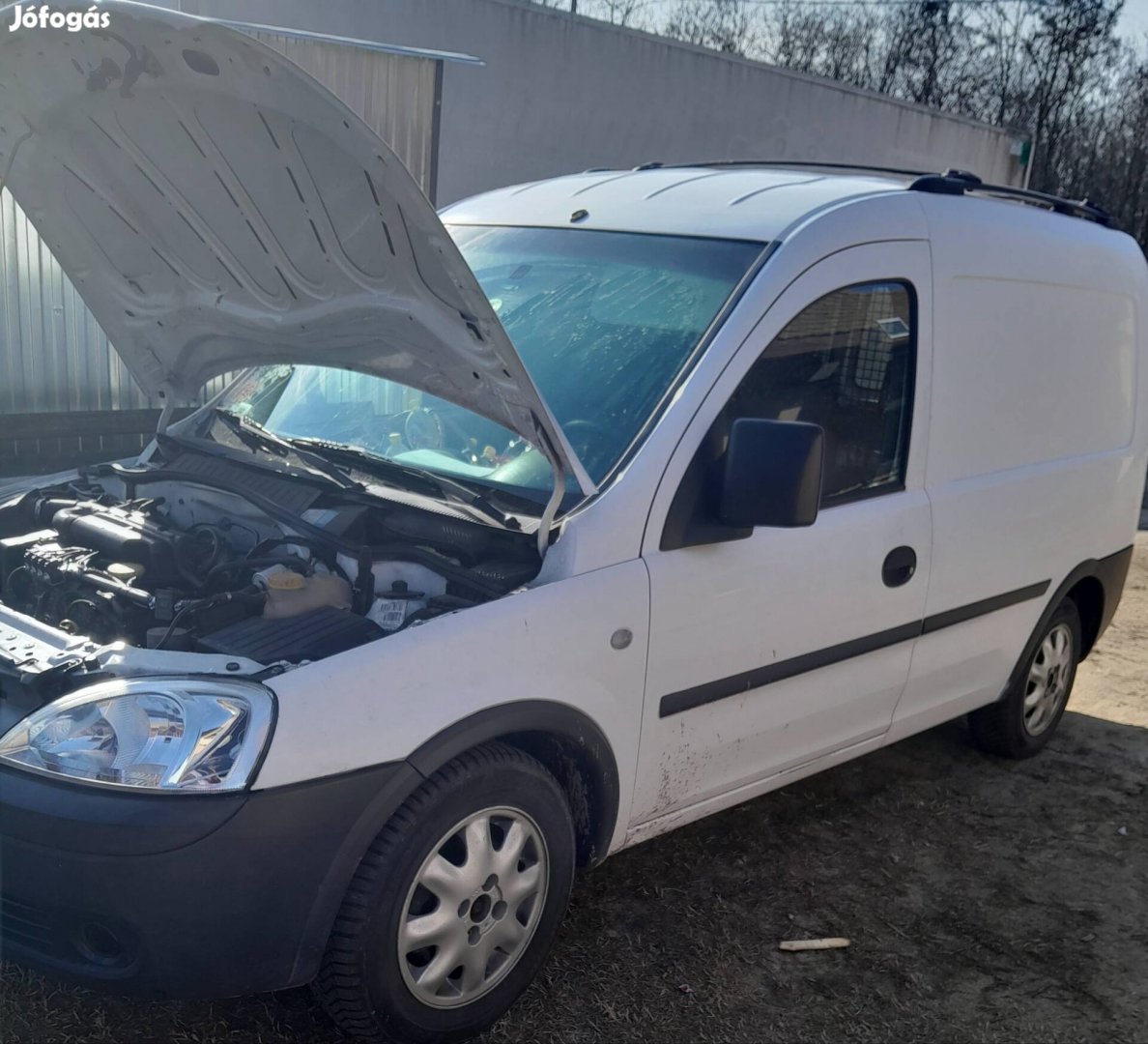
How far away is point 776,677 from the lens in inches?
130

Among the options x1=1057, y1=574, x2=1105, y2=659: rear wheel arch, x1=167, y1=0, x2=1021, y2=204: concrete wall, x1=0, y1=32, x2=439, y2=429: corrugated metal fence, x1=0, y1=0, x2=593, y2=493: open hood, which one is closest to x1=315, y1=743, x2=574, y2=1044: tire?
x1=0, y1=0, x2=593, y2=493: open hood

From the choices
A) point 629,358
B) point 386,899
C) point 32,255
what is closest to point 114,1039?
point 386,899

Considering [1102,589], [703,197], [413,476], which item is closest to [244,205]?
[413,476]

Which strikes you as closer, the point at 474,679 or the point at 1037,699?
the point at 474,679

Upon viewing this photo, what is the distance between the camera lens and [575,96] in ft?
38.1

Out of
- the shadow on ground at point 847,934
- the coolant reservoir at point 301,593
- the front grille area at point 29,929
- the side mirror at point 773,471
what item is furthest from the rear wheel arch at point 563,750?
the front grille area at point 29,929

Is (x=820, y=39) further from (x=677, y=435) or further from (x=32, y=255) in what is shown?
(x=677, y=435)

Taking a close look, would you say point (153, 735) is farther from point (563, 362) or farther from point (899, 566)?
point (899, 566)

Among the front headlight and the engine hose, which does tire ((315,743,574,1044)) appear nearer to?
the front headlight

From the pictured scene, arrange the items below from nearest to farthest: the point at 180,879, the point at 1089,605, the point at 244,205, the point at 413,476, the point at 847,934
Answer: the point at 180,879 < the point at 244,205 < the point at 413,476 < the point at 847,934 < the point at 1089,605

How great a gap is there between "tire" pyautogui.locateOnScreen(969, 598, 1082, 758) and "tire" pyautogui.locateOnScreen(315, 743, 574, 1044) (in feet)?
7.74

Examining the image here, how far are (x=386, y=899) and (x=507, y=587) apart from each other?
2.46 ft

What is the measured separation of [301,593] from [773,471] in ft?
3.85

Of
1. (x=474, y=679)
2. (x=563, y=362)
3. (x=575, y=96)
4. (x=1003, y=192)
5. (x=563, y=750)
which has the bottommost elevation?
(x=563, y=750)
